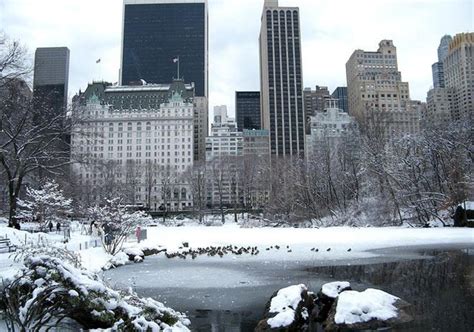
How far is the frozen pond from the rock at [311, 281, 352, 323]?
1520mm

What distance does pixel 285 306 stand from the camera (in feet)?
32.9

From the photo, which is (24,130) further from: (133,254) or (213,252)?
(213,252)

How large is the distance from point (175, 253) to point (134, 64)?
185m

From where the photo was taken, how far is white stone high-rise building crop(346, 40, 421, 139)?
93500mm

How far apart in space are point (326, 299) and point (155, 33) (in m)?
200

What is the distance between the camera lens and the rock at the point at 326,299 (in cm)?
1078

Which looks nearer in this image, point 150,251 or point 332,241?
point 150,251

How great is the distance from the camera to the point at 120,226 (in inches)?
1079

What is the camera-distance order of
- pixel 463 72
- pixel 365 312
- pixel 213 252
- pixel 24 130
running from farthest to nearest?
pixel 463 72
pixel 24 130
pixel 213 252
pixel 365 312

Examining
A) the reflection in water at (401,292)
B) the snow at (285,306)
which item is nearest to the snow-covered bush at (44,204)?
the reflection in water at (401,292)

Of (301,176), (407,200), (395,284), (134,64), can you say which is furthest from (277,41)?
(395,284)

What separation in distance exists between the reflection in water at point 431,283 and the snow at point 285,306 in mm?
2648

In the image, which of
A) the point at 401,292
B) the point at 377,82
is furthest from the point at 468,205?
the point at 377,82

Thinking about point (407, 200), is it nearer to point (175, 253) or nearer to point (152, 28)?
point (175, 253)
